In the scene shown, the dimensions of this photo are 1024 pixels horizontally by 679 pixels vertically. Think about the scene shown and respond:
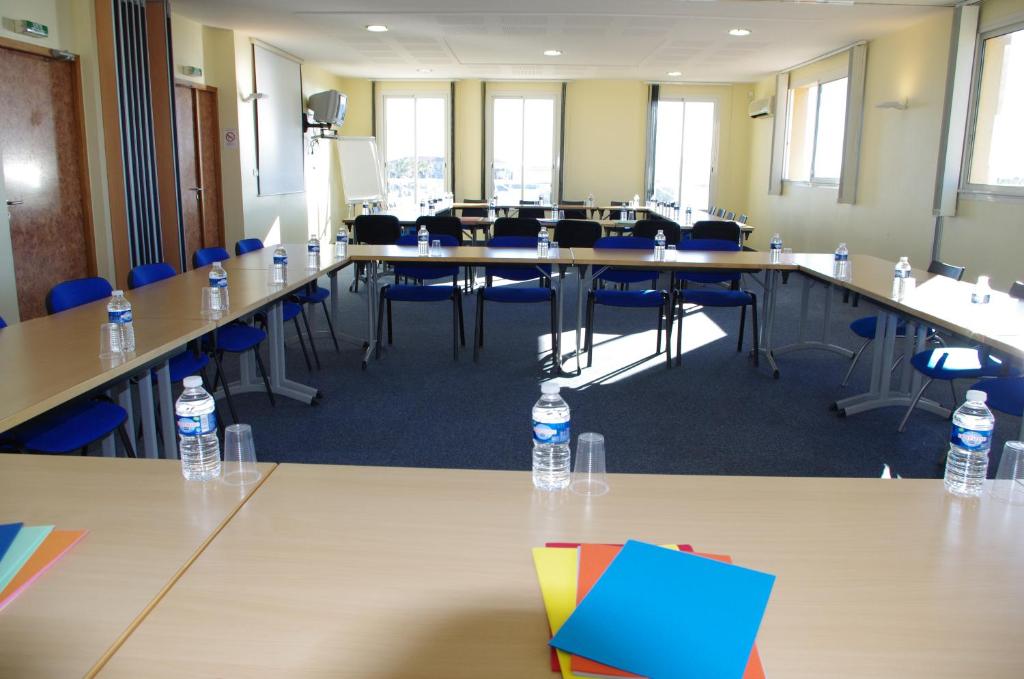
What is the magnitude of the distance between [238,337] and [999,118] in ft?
22.4

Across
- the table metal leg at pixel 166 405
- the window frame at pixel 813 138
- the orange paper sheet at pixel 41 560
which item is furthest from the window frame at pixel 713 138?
the orange paper sheet at pixel 41 560

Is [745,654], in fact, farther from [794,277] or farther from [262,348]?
[794,277]

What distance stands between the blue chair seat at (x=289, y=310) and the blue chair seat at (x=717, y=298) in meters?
2.90

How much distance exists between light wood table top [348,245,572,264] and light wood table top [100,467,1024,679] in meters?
4.11

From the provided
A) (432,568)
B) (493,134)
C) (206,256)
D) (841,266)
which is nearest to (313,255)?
(206,256)

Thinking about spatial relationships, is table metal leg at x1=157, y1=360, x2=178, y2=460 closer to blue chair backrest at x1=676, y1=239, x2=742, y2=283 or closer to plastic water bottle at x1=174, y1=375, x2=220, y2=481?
plastic water bottle at x1=174, y1=375, x2=220, y2=481

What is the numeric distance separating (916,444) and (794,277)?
7.05 m

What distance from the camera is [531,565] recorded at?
1401 millimetres

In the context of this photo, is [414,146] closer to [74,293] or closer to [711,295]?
[711,295]

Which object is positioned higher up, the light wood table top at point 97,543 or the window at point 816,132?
the window at point 816,132

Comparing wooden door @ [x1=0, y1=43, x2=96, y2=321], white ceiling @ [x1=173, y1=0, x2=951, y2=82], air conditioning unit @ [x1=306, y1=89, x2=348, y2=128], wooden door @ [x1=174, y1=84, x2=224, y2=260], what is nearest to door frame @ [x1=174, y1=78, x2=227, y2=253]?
wooden door @ [x1=174, y1=84, x2=224, y2=260]

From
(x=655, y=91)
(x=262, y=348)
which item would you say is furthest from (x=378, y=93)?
(x=262, y=348)

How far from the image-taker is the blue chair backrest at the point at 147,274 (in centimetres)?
441

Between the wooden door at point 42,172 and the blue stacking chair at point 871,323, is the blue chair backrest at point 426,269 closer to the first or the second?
the wooden door at point 42,172
